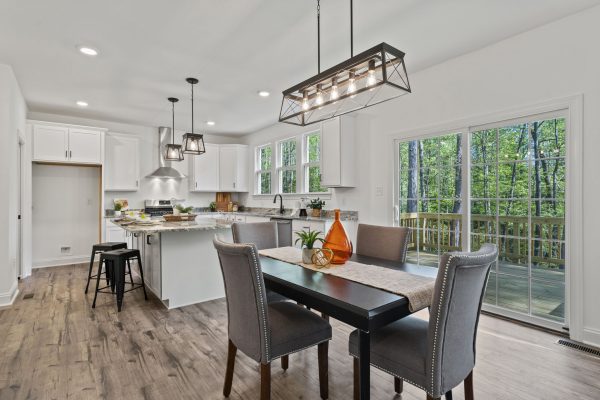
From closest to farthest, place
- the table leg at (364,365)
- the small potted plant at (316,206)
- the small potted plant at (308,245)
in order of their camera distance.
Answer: the table leg at (364,365)
the small potted plant at (308,245)
the small potted plant at (316,206)

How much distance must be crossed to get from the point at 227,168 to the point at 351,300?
239 inches

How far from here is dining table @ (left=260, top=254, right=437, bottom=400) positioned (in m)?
1.35

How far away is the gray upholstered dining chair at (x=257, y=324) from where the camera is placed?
5.17ft

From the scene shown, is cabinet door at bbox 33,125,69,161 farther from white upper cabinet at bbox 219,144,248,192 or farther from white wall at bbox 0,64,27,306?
white upper cabinet at bbox 219,144,248,192

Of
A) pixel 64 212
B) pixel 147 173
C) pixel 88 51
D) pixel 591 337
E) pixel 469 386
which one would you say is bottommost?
pixel 591 337

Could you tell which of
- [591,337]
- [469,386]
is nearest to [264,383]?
[469,386]

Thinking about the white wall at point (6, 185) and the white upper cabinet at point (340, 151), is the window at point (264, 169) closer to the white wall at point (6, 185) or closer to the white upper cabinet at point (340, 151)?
the white upper cabinet at point (340, 151)

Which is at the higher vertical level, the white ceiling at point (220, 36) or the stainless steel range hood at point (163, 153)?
the white ceiling at point (220, 36)

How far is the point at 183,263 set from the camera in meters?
3.52

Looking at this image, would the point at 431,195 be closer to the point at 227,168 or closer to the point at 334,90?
the point at 334,90

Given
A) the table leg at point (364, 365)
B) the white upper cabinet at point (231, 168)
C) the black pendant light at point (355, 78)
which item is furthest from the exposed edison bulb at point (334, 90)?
the white upper cabinet at point (231, 168)

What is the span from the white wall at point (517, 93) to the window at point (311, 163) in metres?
1.43

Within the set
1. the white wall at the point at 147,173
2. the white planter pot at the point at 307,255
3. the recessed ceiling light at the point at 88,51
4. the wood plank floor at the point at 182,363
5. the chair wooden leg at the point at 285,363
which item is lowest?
the wood plank floor at the point at 182,363

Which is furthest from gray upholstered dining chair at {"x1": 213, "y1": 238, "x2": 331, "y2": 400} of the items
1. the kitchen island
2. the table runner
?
the kitchen island
